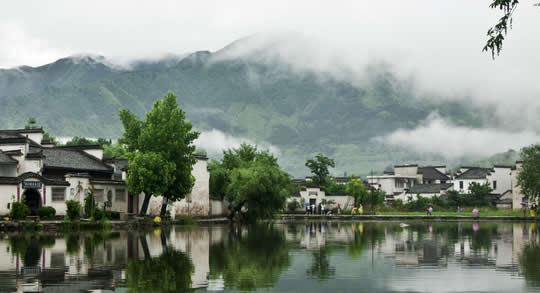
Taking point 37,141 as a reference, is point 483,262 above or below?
below

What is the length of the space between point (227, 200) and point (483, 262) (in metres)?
44.2

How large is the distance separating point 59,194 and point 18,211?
16.0 feet

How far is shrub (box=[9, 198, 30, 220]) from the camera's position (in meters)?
42.7

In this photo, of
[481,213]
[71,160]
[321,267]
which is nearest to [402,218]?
[481,213]

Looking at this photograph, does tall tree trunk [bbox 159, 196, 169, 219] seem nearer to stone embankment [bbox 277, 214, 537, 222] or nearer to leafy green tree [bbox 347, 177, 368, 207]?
stone embankment [bbox 277, 214, 537, 222]

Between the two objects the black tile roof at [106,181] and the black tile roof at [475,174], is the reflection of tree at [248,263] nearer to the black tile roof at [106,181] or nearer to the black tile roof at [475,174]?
the black tile roof at [106,181]

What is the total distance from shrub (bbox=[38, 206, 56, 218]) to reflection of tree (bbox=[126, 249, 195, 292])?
76.7 ft

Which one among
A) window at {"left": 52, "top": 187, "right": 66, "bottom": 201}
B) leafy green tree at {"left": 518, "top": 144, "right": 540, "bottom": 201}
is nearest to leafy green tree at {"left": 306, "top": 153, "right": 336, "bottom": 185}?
leafy green tree at {"left": 518, "top": 144, "right": 540, "bottom": 201}

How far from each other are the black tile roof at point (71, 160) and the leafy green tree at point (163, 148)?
13.2ft

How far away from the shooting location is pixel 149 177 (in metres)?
48.2

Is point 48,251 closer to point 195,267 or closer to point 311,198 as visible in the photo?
point 195,267

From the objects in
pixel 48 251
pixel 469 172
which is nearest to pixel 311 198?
pixel 469 172

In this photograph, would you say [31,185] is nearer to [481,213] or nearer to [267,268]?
[267,268]

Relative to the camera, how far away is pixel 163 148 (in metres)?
50.2
